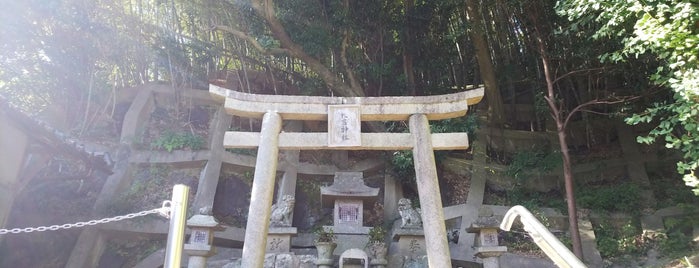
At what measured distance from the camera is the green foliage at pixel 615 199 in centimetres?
973

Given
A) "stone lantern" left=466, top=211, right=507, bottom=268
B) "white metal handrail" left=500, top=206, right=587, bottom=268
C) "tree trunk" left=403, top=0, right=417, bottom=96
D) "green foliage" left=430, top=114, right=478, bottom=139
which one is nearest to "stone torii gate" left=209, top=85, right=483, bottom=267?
"white metal handrail" left=500, top=206, right=587, bottom=268

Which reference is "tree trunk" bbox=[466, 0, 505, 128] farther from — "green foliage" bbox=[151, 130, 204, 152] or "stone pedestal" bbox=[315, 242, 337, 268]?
"green foliage" bbox=[151, 130, 204, 152]

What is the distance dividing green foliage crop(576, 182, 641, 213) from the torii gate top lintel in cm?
553

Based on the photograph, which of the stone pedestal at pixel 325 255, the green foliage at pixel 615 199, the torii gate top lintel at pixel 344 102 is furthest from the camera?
the green foliage at pixel 615 199

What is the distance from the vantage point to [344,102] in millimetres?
5965

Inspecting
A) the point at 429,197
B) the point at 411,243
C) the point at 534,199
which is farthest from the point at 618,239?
the point at 429,197

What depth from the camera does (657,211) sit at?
948 centimetres

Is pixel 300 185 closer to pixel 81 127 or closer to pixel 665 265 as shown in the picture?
pixel 81 127

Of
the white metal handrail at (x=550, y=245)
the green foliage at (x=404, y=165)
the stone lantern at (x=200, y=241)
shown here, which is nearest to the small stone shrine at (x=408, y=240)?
the green foliage at (x=404, y=165)

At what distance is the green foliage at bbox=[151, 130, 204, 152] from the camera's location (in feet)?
34.8

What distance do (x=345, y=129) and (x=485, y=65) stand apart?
233 inches

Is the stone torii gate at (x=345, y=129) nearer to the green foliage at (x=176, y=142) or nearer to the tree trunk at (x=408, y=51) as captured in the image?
the green foliage at (x=176, y=142)

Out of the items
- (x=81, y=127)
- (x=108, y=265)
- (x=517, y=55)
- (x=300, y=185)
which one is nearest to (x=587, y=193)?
(x=517, y=55)

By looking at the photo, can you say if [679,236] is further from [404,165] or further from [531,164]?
[404,165]
